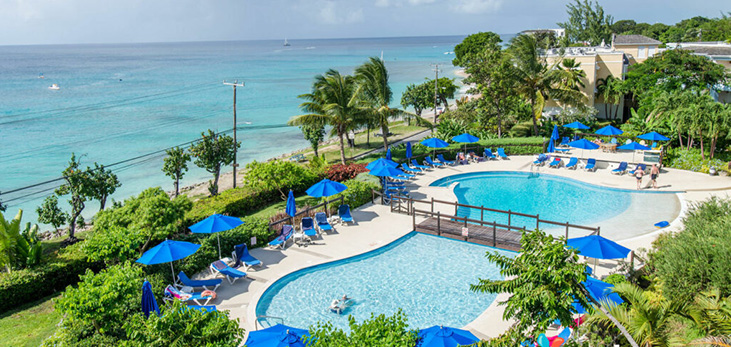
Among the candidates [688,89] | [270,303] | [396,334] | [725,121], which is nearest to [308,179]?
[270,303]

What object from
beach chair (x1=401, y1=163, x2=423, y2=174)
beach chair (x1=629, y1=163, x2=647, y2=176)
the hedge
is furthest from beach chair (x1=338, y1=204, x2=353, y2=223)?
beach chair (x1=629, y1=163, x2=647, y2=176)

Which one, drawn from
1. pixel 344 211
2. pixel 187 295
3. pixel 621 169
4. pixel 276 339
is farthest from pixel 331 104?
pixel 276 339

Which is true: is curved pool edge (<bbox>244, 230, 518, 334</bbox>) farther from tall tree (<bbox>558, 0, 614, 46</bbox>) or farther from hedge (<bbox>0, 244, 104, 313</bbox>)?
tall tree (<bbox>558, 0, 614, 46</bbox>)

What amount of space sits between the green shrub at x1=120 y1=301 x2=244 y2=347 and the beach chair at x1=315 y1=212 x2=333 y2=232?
409 inches

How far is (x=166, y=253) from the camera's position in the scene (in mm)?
13461

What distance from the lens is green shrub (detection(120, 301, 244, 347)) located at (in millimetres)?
7750

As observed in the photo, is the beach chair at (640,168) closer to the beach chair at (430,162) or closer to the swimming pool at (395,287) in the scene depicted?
the beach chair at (430,162)

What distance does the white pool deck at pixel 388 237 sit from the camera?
1335 centimetres

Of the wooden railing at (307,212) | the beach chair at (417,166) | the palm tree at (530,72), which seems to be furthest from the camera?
the palm tree at (530,72)

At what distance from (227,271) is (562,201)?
1651 centimetres

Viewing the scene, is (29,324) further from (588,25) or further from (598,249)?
(588,25)

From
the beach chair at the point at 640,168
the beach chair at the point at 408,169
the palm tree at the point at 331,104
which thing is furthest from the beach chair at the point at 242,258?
the beach chair at the point at 640,168

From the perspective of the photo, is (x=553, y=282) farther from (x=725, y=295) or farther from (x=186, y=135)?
(x=186, y=135)

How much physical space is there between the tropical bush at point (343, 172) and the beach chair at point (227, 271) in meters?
10.9
